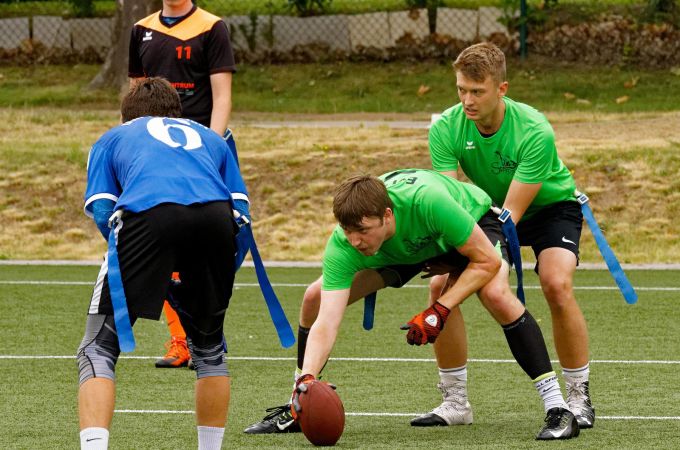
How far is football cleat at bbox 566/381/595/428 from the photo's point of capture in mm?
6669

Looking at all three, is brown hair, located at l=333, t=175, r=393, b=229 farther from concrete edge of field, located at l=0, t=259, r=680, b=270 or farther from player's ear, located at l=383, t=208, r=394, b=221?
concrete edge of field, located at l=0, t=259, r=680, b=270

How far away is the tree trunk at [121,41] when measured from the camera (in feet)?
62.6

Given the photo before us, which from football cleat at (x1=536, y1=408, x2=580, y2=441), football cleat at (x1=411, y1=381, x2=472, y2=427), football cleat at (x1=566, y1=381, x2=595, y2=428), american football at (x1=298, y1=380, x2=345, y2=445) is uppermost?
american football at (x1=298, y1=380, x2=345, y2=445)

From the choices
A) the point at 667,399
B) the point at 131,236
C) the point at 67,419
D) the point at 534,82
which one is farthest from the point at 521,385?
the point at 534,82

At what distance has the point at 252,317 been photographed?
10.6m

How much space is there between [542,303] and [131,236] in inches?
249

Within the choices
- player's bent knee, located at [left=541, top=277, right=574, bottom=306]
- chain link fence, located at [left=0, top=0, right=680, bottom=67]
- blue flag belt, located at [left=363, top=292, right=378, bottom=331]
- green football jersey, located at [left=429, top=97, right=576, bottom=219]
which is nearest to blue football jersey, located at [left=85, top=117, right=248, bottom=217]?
blue flag belt, located at [left=363, top=292, right=378, bottom=331]

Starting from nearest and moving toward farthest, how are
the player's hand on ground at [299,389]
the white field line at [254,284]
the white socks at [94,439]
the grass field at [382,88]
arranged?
the white socks at [94,439] → the player's hand on ground at [299,389] → the white field line at [254,284] → the grass field at [382,88]

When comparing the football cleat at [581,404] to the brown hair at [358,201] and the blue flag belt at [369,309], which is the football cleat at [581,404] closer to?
the blue flag belt at [369,309]

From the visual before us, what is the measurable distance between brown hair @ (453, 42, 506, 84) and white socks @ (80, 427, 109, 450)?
2406mm

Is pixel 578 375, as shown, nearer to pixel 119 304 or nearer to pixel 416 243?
pixel 416 243

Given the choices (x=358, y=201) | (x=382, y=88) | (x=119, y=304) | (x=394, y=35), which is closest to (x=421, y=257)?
(x=358, y=201)

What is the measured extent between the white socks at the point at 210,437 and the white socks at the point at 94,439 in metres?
0.58

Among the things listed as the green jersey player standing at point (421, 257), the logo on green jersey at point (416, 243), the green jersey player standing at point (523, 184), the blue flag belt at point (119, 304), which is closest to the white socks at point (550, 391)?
the green jersey player standing at point (421, 257)
